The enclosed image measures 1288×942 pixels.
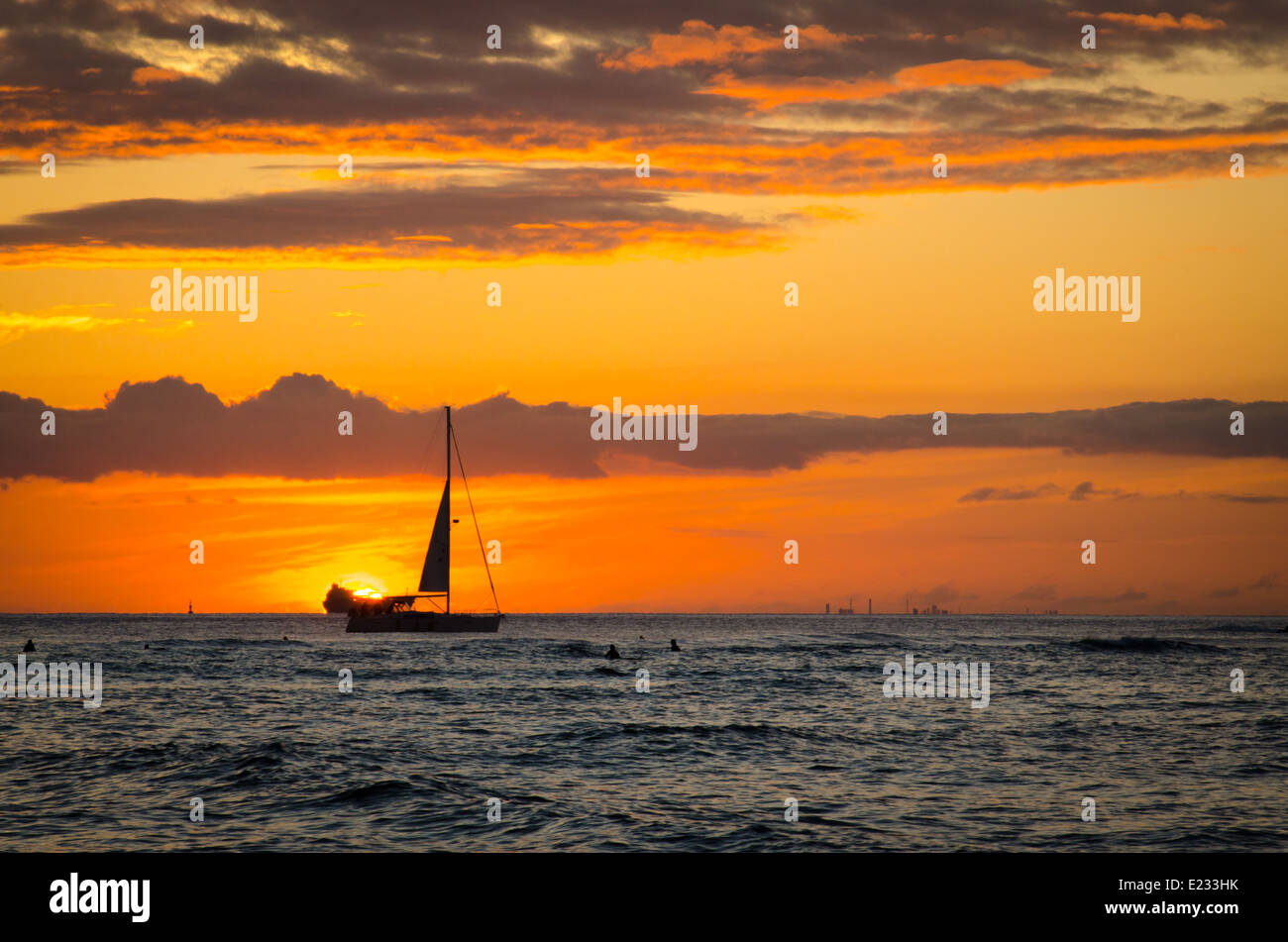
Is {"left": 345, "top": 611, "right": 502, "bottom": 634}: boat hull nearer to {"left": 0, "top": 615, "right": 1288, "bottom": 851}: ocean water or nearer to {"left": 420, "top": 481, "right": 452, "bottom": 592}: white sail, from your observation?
{"left": 420, "top": 481, "right": 452, "bottom": 592}: white sail

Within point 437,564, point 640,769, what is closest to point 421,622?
point 437,564

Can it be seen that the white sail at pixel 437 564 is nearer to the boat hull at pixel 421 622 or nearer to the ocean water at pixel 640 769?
the boat hull at pixel 421 622

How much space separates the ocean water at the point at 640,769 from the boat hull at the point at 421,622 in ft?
205

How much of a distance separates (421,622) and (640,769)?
96.0 metres

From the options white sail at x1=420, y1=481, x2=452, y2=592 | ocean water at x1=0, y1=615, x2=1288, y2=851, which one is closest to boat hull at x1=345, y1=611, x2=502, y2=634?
white sail at x1=420, y1=481, x2=452, y2=592

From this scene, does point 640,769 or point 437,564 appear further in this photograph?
point 437,564

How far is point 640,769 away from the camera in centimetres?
2683

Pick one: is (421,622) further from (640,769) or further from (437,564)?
(640,769)

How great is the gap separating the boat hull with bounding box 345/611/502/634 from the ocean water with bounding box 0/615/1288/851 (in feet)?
205

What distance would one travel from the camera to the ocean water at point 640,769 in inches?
749

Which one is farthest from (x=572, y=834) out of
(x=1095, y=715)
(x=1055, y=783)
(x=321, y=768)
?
(x=1095, y=715)
